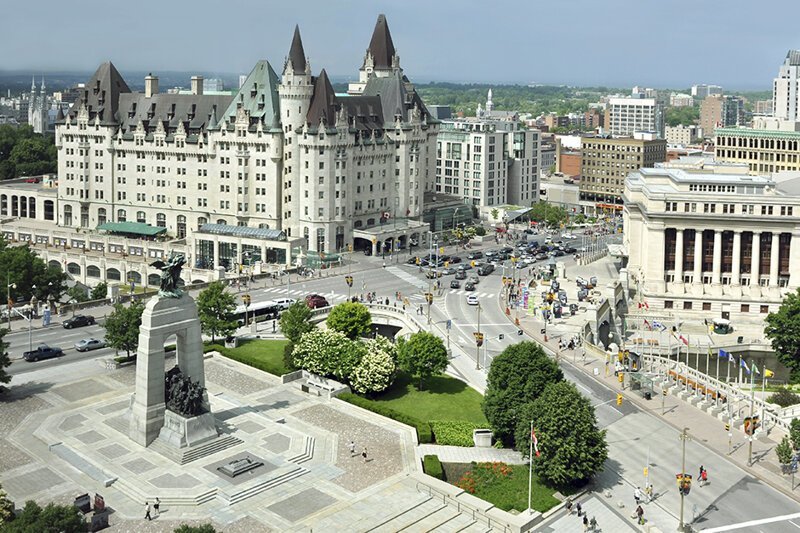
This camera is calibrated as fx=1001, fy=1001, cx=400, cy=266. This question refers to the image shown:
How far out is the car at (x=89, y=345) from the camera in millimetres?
108875

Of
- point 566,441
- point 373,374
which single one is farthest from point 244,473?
point 566,441

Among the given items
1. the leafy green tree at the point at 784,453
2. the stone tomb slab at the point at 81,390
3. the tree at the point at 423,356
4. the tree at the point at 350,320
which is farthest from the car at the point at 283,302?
the leafy green tree at the point at 784,453

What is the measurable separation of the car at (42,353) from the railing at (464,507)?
49.9 metres

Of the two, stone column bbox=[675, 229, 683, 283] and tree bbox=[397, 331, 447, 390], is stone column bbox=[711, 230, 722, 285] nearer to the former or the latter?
stone column bbox=[675, 229, 683, 283]

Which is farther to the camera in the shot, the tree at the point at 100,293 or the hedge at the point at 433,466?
the tree at the point at 100,293

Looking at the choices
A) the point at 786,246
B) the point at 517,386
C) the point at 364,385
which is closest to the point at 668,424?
the point at 517,386

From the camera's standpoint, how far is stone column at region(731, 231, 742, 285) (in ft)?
447

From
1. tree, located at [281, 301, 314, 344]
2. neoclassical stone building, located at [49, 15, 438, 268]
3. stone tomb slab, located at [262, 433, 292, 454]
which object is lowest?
stone tomb slab, located at [262, 433, 292, 454]

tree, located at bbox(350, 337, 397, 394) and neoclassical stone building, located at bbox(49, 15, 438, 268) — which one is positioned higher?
neoclassical stone building, located at bbox(49, 15, 438, 268)

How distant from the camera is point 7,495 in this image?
70.8 meters

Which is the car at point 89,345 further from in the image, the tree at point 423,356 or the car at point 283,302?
the tree at point 423,356

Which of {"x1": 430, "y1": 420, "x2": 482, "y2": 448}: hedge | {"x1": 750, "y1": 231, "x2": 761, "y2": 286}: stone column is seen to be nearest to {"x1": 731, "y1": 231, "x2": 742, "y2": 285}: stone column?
{"x1": 750, "y1": 231, "x2": 761, "y2": 286}: stone column

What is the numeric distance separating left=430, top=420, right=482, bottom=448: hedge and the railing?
10.2 m

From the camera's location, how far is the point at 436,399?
95625mm
